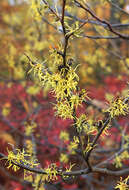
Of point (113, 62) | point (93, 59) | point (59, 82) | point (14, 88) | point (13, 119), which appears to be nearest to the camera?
point (59, 82)

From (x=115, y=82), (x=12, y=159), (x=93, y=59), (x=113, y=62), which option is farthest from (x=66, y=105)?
(x=113, y=62)

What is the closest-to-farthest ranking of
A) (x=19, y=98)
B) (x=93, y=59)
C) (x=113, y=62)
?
1. (x=93, y=59)
2. (x=19, y=98)
3. (x=113, y=62)

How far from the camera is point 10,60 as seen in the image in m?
4.20

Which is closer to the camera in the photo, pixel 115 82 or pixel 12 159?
pixel 12 159

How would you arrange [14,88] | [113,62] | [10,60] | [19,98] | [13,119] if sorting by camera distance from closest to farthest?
[10,60]
[13,119]
[19,98]
[14,88]
[113,62]

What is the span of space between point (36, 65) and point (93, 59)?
3765mm

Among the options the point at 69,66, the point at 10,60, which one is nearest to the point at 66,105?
the point at 69,66

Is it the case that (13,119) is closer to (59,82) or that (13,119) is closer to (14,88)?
(14,88)

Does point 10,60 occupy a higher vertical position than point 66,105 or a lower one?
higher

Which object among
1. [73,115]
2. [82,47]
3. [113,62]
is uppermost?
[82,47]

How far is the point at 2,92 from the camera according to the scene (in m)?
7.56

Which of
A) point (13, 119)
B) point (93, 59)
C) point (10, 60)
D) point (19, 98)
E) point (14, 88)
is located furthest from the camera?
point (14, 88)

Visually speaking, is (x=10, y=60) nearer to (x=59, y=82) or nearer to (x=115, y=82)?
(x=59, y=82)

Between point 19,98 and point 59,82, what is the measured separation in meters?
5.99
